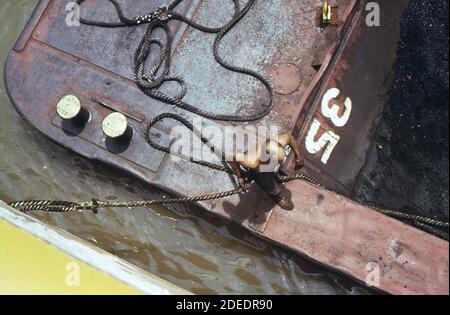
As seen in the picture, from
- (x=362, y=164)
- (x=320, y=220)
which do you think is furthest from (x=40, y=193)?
(x=362, y=164)

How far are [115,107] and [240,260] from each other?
156cm

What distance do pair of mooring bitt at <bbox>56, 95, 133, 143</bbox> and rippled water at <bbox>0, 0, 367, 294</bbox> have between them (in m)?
0.47

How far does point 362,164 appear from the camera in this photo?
377cm

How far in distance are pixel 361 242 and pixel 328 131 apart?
870 mm

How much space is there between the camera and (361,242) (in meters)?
3.09

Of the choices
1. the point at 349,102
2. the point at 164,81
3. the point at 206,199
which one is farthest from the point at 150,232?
the point at 349,102

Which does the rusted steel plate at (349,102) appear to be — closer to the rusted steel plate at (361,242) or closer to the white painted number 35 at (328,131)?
the white painted number 35 at (328,131)

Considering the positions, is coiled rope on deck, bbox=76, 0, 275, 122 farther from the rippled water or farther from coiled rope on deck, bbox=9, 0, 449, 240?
the rippled water

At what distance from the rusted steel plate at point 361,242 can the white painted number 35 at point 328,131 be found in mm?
354

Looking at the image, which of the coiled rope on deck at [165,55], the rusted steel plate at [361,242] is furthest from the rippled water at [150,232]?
the coiled rope on deck at [165,55]

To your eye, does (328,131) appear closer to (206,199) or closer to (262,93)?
(262,93)

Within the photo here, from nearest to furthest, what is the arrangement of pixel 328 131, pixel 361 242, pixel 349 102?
1. pixel 361 242
2. pixel 328 131
3. pixel 349 102

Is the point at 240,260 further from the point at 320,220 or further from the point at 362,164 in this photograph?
the point at 362,164

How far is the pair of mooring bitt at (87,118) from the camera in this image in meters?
3.37
